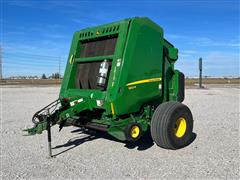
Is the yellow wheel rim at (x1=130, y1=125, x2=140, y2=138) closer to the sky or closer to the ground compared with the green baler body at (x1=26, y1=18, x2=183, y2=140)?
closer to the ground

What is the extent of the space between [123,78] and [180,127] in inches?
66.3

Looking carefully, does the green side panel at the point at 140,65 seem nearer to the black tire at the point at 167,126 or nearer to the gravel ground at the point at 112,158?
the black tire at the point at 167,126

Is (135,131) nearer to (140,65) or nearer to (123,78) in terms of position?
(123,78)

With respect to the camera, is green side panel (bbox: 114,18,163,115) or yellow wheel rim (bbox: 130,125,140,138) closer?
yellow wheel rim (bbox: 130,125,140,138)

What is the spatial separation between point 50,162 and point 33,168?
0.37 meters

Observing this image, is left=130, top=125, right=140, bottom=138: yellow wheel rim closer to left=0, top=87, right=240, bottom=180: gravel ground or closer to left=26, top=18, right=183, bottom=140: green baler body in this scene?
left=26, top=18, right=183, bottom=140: green baler body

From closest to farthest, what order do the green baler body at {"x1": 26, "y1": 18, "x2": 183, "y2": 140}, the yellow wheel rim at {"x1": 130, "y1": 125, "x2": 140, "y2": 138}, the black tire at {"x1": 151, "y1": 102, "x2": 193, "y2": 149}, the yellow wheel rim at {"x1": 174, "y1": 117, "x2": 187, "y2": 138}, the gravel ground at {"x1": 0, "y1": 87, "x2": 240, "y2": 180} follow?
the gravel ground at {"x1": 0, "y1": 87, "x2": 240, "y2": 180} → the yellow wheel rim at {"x1": 130, "y1": 125, "x2": 140, "y2": 138} → the green baler body at {"x1": 26, "y1": 18, "x2": 183, "y2": 140} → the black tire at {"x1": 151, "y1": 102, "x2": 193, "y2": 149} → the yellow wheel rim at {"x1": 174, "y1": 117, "x2": 187, "y2": 138}

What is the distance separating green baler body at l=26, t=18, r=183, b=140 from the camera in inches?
212

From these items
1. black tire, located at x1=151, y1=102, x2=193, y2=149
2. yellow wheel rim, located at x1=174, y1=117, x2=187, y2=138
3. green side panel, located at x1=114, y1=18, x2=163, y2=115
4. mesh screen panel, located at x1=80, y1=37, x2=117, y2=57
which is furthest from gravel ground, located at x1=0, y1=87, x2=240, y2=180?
mesh screen panel, located at x1=80, y1=37, x2=117, y2=57

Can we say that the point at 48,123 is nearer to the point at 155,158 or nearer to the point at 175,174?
the point at 155,158

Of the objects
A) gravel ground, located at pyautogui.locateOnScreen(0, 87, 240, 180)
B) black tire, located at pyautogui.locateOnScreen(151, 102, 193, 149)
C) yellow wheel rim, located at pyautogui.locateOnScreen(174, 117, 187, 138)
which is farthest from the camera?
yellow wheel rim, located at pyautogui.locateOnScreen(174, 117, 187, 138)

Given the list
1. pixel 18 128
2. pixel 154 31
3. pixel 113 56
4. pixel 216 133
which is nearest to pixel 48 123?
pixel 113 56

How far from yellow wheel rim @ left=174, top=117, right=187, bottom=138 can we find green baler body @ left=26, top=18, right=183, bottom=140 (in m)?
0.59

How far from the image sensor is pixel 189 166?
4.82 m
